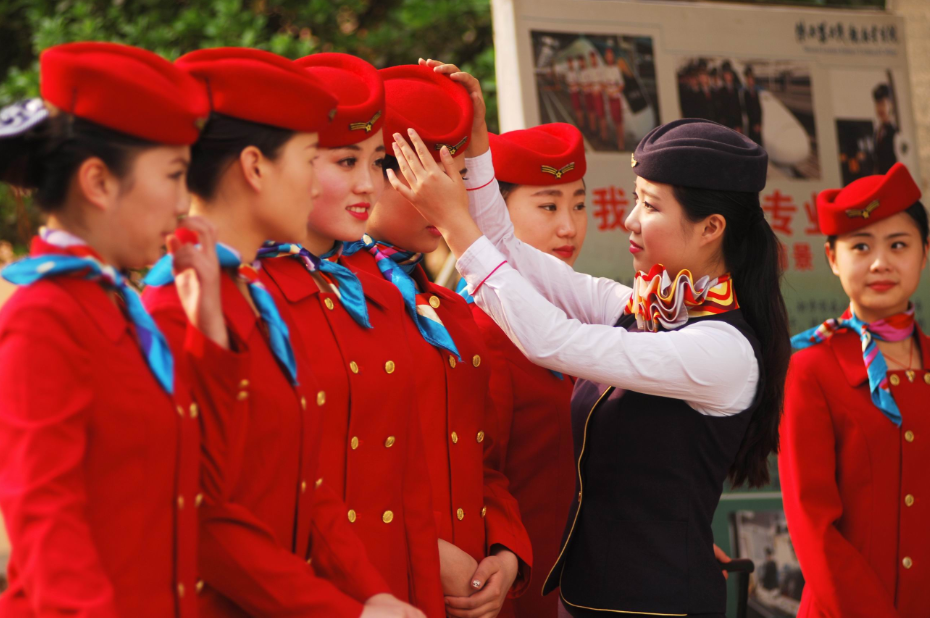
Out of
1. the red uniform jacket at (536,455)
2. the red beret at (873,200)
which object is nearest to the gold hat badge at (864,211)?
the red beret at (873,200)

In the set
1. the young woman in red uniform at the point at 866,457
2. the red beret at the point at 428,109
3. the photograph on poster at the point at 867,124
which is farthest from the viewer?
the photograph on poster at the point at 867,124

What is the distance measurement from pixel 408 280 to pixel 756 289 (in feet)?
3.19

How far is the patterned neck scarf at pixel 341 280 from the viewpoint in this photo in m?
2.05

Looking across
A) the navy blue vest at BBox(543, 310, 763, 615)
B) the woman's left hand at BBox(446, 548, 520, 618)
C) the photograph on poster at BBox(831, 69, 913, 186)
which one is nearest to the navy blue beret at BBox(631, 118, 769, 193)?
the navy blue vest at BBox(543, 310, 763, 615)

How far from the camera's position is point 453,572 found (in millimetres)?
2281

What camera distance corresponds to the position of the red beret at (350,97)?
2053mm

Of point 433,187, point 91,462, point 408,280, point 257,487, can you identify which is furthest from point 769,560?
point 91,462

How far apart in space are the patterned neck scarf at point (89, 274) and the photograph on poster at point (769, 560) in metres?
3.67

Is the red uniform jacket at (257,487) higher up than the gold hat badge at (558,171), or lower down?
lower down

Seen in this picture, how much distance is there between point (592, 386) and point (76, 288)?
64.2 inches

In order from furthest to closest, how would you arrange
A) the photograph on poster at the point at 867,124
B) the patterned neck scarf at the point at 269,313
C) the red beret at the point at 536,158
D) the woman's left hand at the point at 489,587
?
1. the photograph on poster at the point at 867,124
2. the red beret at the point at 536,158
3. the woman's left hand at the point at 489,587
4. the patterned neck scarf at the point at 269,313

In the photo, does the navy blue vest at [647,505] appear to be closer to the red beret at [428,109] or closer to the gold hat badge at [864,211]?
the red beret at [428,109]

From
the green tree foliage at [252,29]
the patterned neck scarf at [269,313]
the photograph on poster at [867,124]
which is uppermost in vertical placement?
the green tree foliage at [252,29]

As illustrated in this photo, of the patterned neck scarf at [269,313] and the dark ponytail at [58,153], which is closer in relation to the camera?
the dark ponytail at [58,153]
